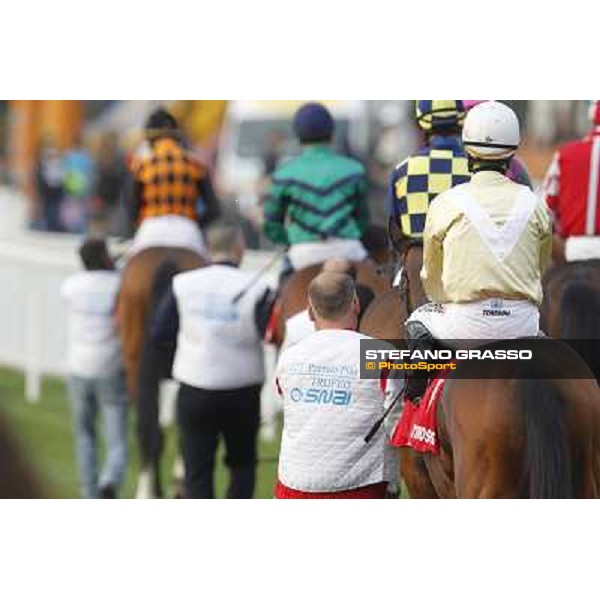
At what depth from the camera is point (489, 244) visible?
5773mm

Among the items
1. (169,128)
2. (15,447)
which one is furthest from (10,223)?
(15,447)

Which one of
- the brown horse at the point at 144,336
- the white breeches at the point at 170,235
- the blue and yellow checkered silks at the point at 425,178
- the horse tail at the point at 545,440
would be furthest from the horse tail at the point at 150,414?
the horse tail at the point at 545,440

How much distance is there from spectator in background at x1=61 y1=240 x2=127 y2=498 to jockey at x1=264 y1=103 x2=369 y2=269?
3.46ft

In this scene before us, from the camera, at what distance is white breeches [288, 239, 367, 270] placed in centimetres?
838

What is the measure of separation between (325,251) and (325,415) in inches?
101

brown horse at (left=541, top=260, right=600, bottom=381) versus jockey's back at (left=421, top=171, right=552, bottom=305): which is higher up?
jockey's back at (left=421, top=171, right=552, bottom=305)

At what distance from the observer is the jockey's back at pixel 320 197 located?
27.4 feet

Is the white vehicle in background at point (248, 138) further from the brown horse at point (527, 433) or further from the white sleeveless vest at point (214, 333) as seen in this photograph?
the brown horse at point (527, 433)

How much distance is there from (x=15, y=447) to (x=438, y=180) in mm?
3477

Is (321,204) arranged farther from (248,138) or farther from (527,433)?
(248,138)

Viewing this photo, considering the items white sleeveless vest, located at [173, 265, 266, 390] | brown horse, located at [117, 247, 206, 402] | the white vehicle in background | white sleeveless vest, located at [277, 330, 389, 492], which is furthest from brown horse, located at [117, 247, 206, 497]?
the white vehicle in background

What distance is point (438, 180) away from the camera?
22.3 ft

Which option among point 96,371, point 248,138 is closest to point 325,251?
point 96,371

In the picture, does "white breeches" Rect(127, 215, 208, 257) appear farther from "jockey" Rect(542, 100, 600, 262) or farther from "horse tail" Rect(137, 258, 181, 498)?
"jockey" Rect(542, 100, 600, 262)
